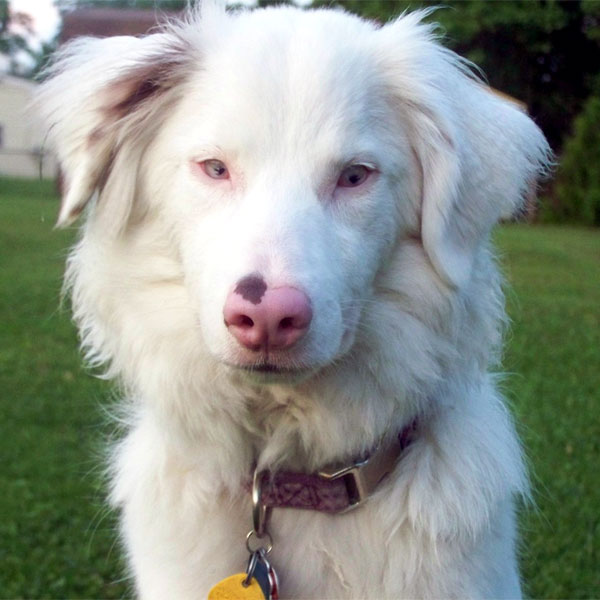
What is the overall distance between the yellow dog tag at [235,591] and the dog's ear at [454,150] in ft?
3.67

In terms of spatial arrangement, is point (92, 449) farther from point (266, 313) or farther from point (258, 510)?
point (266, 313)

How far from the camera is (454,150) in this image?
2842mm

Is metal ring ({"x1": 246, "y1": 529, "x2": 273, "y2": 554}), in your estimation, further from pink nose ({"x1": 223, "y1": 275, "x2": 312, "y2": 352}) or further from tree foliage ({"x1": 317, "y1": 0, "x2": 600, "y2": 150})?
tree foliage ({"x1": 317, "y1": 0, "x2": 600, "y2": 150})

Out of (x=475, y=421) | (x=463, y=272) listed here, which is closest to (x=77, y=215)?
(x=463, y=272)

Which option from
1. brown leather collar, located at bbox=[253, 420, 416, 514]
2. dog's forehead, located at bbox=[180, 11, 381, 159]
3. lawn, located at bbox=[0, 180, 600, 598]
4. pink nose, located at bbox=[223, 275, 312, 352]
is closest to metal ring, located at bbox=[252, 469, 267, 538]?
brown leather collar, located at bbox=[253, 420, 416, 514]

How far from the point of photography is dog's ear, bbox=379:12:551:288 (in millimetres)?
2850

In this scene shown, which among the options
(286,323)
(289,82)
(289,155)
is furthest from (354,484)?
(289,82)

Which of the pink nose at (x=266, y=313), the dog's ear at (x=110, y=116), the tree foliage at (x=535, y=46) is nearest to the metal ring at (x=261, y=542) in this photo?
the pink nose at (x=266, y=313)

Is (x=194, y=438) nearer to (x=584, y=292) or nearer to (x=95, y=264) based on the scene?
(x=95, y=264)

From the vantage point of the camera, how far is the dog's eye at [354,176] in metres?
2.71

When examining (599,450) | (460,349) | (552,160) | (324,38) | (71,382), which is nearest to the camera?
(324,38)

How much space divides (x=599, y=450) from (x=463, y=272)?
410cm

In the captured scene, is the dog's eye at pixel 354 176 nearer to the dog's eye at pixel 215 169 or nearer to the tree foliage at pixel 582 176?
the dog's eye at pixel 215 169

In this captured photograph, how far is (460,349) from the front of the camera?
299 cm
